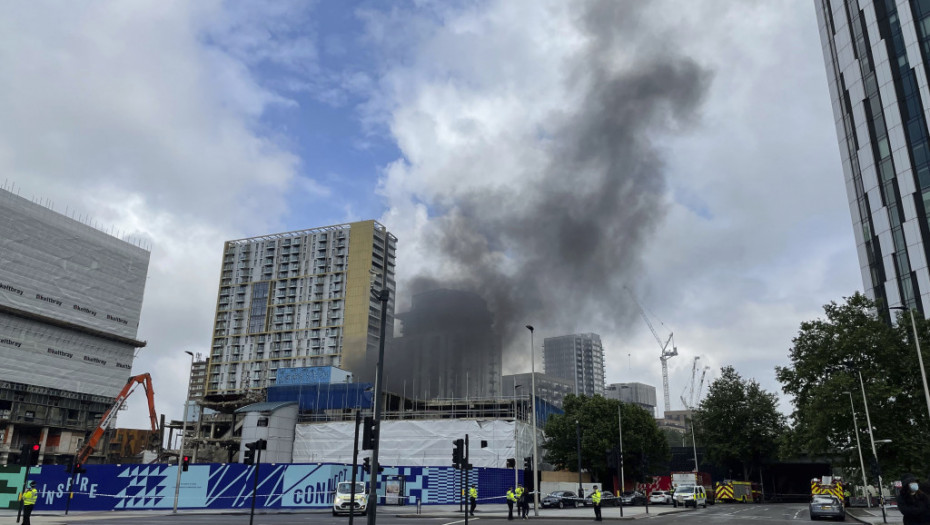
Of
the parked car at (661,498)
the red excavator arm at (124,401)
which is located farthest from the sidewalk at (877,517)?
the red excavator arm at (124,401)

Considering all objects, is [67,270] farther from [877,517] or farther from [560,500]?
[877,517]

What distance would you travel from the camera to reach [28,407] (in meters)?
97.8

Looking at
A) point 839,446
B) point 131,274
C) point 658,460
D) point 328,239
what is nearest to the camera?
point 839,446

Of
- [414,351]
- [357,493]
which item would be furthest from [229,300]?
[357,493]

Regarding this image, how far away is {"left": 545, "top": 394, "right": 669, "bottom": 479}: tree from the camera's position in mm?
70188

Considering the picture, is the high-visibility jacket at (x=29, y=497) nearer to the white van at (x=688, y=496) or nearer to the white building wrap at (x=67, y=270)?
the white van at (x=688, y=496)

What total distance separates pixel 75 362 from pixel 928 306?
123m

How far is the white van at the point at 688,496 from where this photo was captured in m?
52.2

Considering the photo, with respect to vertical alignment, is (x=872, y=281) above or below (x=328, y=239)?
below

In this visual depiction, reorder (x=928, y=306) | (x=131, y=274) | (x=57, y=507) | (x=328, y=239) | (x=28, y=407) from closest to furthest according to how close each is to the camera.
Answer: (x=57, y=507) < (x=928, y=306) < (x=28, y=407) < (x=131, y=274) < (x=328, y=239)

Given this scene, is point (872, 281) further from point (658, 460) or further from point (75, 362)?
point (75, 362)

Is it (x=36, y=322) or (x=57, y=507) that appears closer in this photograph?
(x=57, y=507)

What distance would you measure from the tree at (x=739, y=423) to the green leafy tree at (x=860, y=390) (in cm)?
3101

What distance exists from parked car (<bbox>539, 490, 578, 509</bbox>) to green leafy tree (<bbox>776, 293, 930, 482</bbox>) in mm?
18934
